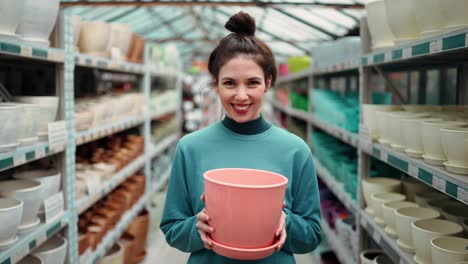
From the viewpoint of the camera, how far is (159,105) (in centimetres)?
482

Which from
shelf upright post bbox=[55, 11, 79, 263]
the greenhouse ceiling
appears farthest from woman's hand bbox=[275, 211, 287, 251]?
the greenhouse ceiling

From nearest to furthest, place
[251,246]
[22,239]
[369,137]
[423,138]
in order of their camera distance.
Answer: [251,246], [423,138], [22,239], [369,137]

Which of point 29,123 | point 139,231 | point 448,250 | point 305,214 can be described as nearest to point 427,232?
point 448,250

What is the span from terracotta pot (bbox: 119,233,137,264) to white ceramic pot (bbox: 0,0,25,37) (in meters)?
1.93

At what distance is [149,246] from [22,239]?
2.31 meters

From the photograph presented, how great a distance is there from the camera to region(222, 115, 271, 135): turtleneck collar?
4.18 feet

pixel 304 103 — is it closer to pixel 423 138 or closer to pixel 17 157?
pixel 423 138

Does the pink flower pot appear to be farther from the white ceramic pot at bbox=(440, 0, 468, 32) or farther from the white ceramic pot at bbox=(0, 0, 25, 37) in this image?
the white ceramic pot at bbox=(0, 0, 25, 37)

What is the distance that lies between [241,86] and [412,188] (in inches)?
50.0

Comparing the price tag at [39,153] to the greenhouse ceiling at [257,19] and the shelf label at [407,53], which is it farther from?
the greenhouse ceiling at [257,19]

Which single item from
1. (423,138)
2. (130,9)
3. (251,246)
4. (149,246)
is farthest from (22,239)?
(130,9)

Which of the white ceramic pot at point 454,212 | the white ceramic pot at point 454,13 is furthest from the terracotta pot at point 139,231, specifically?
the white ceramic pot at point 454,13

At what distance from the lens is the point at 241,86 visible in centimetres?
120

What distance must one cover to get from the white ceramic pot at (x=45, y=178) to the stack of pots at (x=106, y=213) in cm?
44
